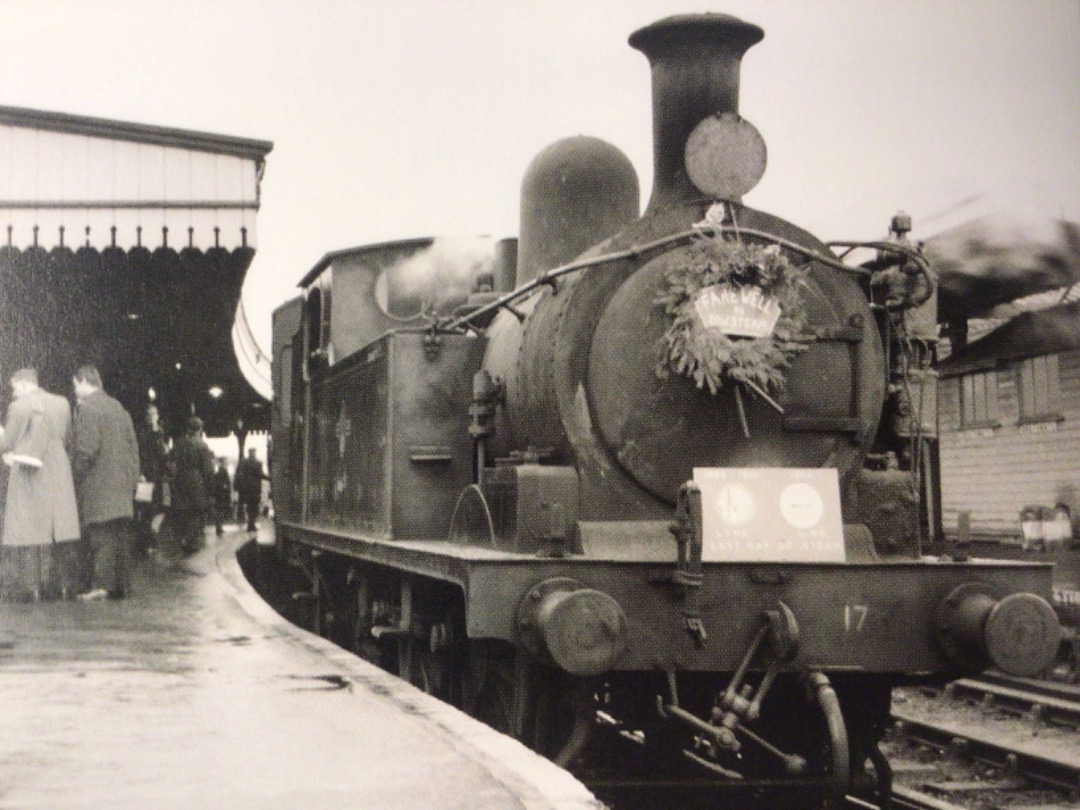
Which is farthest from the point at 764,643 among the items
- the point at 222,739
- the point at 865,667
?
the point at 222,739

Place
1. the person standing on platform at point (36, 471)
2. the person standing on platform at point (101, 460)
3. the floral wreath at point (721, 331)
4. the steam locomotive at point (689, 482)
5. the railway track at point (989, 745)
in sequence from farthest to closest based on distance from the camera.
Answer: the person standing on platform at point (101, 460) < the person standing on platform at point (36, 471) < the railway track at point (989, 745) < the floral wreath at point (721, 331) < the steam locomotive at point (689, 482)

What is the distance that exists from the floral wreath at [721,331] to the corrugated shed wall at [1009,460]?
7.76 metres

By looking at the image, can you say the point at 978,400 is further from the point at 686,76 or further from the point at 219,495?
the point at 219,495

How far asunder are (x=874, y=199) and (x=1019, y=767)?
2.75 m

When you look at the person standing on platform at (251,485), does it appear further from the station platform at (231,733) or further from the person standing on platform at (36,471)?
the station platform at (231,733)

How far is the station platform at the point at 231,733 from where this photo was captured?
10.2 ft

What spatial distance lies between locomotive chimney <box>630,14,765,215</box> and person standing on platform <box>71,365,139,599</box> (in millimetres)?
3761

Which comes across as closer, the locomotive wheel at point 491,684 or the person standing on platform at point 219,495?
the locomotive wheel at point 491,684

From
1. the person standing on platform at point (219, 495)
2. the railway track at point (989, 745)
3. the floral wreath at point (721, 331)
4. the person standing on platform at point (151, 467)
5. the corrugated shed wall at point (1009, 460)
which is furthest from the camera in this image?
the person standing on platform at point (219, 495)

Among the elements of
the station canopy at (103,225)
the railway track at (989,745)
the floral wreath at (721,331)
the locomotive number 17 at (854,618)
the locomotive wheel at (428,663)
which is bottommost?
the railway track at (989,745)

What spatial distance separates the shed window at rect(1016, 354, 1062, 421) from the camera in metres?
12.2

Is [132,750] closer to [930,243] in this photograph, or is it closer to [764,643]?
[764,643]

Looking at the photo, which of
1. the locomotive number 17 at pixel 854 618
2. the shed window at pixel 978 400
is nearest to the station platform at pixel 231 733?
the locomotive number 17 at pixel 854 618

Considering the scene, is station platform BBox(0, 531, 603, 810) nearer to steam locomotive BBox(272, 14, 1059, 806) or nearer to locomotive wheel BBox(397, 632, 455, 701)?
locomotive wheel BBox(397, 632, 455, 701)
